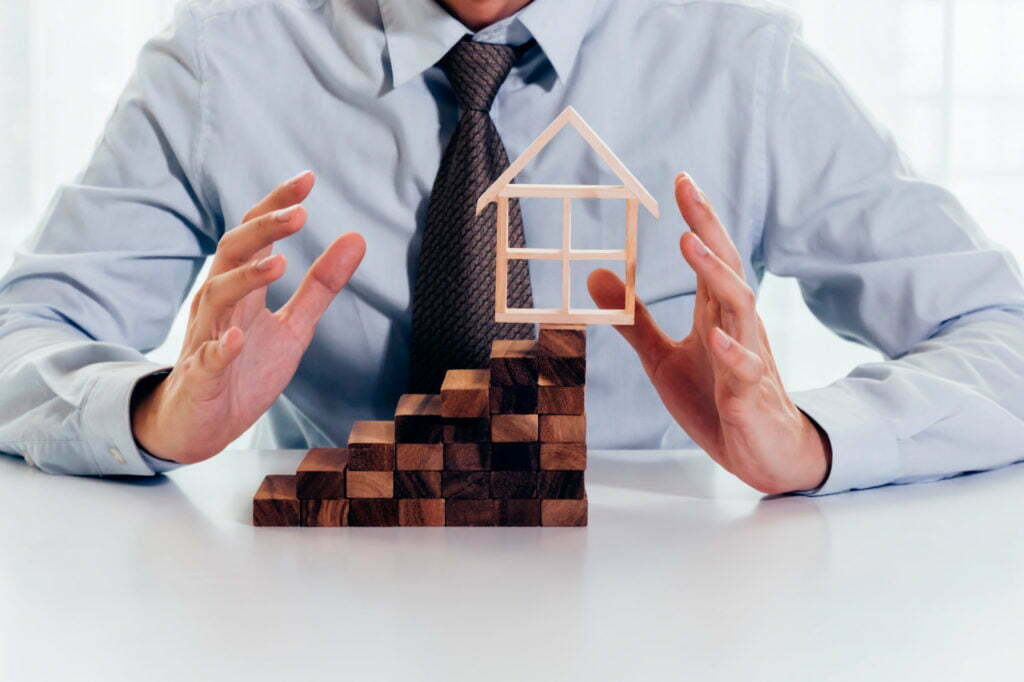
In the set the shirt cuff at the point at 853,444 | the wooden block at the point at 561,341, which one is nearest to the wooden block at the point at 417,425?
the wooden block at the point at 561,341

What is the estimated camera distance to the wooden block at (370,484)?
102cm

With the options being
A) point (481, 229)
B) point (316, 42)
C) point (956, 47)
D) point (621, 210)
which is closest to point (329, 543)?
point (481, 229)

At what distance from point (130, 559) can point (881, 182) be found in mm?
1020

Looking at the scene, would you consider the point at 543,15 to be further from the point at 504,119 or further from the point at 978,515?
the point at 978,515

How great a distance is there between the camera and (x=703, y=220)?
1.08 meters

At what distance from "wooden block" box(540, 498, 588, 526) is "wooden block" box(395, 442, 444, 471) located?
98mm

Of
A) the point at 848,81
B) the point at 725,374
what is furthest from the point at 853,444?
the point at 848,81

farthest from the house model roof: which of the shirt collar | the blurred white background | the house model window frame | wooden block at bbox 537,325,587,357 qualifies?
the blurred white background

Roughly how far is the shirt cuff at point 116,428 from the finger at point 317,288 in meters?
0.15

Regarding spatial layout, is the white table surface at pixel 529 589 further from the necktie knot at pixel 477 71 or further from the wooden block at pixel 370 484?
the necktie knot at pixel 477 71

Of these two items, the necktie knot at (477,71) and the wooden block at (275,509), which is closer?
the wooden block at (275,509)

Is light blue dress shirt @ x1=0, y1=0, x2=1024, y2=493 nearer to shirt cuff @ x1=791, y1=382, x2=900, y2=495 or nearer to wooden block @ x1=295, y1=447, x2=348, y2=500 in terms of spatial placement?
shirt cuff @ x1=791, y1=382, x2=900, y2=495

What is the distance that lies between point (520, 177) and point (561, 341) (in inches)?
22.4

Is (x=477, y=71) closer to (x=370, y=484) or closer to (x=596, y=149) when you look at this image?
(x=596, y=149)
